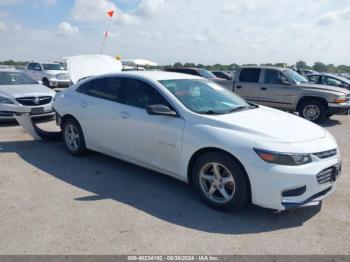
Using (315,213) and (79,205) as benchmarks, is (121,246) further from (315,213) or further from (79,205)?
(315,213)

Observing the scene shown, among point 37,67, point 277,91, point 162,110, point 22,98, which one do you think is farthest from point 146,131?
point 37,67

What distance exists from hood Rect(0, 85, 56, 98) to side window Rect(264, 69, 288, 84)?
272 inches

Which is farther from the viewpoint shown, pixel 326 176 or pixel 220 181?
pixel 220 181

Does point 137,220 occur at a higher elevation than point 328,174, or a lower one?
lower

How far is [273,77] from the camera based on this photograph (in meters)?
10.8

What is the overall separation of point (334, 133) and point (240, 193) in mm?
6364

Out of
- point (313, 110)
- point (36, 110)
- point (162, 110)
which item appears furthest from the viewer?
point (313, 110)

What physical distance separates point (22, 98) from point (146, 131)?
18.3 ft

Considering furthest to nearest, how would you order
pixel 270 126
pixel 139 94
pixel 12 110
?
pixel 12 110, pixel 139 94, pixel 270 126

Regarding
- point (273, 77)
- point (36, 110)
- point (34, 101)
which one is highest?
point (273, 77)

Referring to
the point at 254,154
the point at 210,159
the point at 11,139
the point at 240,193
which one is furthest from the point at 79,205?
the point at 11,139

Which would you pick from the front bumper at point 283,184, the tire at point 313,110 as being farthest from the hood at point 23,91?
the tire at point 313,110

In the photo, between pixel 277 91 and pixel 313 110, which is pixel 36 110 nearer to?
pixel 277 91

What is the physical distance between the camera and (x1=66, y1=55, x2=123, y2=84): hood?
9.46 m
